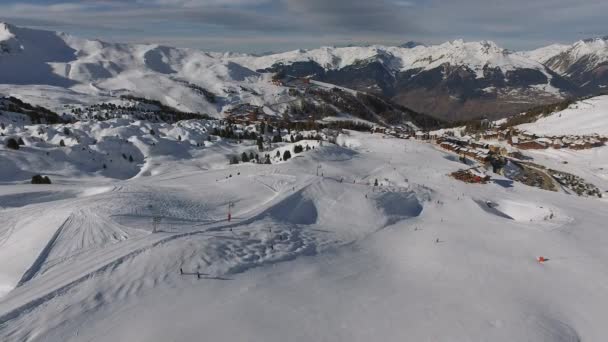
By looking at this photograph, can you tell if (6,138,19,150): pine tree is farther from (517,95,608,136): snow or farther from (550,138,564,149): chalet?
(517,95,608,136): snow

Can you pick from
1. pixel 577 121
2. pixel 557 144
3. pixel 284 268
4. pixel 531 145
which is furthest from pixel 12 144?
pixel 577 121

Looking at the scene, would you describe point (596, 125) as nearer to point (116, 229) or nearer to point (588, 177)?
point (588, 177)

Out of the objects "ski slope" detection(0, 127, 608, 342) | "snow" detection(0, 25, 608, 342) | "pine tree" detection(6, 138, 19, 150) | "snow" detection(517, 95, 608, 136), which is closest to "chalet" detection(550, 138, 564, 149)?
"snow" detection(517, 95, 608, 136)

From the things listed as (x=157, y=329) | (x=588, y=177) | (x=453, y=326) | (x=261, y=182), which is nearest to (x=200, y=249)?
(x=157, y=329)

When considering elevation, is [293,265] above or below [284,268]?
below

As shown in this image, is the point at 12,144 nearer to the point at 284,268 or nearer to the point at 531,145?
Result: the point at 284,268

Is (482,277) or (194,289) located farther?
(482,277)
